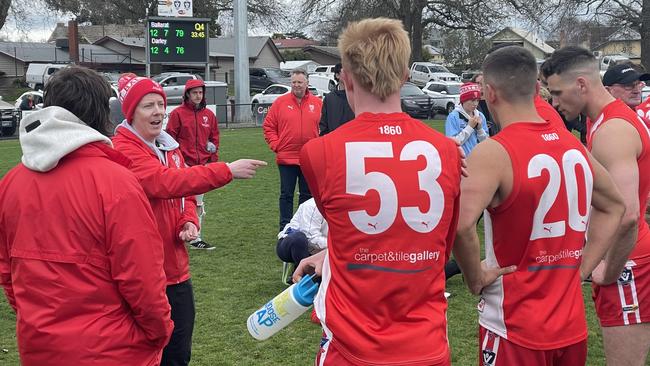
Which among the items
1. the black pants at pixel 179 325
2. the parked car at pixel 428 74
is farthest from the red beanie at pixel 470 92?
the parked car at pixel 428 74

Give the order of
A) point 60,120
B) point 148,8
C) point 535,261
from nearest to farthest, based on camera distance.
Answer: point 60,120
point 535,261
point 148,8

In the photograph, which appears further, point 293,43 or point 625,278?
point 293,43

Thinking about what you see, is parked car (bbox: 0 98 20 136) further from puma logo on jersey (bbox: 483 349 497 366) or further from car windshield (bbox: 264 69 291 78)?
car windshield (bbox: 264 69 291 78)

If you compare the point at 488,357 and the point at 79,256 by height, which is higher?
Answer: the point at 79,256

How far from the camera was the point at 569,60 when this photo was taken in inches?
138

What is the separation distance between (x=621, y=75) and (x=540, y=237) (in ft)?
6.95

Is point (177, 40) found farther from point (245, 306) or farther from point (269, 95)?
point (245, 306)

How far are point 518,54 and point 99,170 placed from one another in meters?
1.75

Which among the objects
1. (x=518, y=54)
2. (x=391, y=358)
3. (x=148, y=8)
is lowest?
(x=391, y=358)

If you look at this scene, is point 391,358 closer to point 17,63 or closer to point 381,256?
point 381,256

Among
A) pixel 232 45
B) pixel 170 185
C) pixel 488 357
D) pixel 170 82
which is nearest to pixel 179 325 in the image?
pixel 170 185

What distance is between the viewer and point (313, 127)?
348 inches

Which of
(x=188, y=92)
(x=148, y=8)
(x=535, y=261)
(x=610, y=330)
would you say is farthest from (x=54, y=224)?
(x=148, y=8)

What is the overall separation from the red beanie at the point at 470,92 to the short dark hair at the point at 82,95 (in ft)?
19.4
